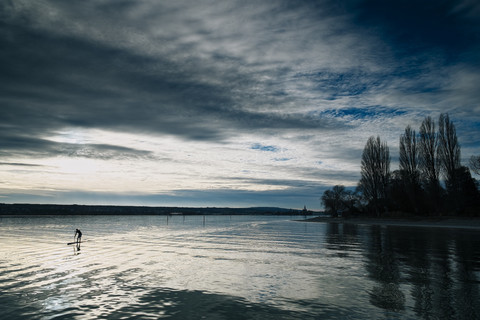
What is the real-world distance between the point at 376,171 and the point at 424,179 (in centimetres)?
2028

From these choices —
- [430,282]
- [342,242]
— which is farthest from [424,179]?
[430,282]

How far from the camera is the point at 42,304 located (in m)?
12.2

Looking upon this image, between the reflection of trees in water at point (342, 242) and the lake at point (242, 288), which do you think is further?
the reflection of trees in water at point (342, 242)

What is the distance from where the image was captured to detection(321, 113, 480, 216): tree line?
2484 inches

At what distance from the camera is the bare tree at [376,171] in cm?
8794

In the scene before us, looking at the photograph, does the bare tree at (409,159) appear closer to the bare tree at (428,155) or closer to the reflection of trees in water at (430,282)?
the bare tree at (428,155)

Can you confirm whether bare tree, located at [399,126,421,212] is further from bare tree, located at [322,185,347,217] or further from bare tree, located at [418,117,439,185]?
bare tree, located at [322,185,347,217]

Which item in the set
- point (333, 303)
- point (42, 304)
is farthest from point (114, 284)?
point (333, 303)

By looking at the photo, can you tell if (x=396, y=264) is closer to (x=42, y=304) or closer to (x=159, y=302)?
(x=159, y=302)

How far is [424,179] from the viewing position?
6844 cm

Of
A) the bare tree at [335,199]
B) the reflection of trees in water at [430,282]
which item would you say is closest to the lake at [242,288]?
the reflection of trees in water at [430,282]

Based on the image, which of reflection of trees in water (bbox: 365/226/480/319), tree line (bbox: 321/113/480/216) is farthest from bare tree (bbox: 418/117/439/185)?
reflection of trees in water (bbox: 365/226/480/319)

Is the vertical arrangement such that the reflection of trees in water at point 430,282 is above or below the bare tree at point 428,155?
below

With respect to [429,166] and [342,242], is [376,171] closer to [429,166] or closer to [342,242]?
[429,166]
